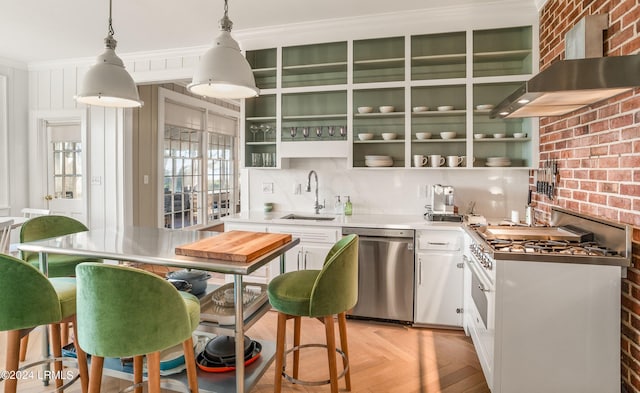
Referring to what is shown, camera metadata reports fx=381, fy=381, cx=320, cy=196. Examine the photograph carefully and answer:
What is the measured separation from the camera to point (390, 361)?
272cm

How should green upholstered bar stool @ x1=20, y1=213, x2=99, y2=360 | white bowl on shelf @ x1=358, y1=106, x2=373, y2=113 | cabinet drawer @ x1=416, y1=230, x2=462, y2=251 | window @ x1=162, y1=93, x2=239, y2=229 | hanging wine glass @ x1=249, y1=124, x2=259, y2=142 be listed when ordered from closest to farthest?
green upholstered bar stool @ x1=20, y1=213, x2=99, y2=360 < cabinet drawer @ x1=416, y1=230, x2=462, y2=251 < white bowl on shelf @ x1=358, y1=106, x2=373, y2=113 < hanging wine glass @ x1=249, y1=124, x2=259, y2=142 < window @ x1=162, y1=93, x2=239, y2=229

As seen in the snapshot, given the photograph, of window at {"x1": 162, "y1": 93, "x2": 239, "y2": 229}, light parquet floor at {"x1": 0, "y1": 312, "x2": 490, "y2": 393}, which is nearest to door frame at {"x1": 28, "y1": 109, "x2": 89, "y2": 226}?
window at {"x1": 162, "y1": 93, "x2": 239, "y2": 229}

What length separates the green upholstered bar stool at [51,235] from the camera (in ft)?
8.84

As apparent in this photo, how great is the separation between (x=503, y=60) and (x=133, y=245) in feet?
11.5

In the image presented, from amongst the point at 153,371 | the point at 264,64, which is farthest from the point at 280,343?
the point at 264,64

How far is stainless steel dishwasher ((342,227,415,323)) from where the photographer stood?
326 centimetres

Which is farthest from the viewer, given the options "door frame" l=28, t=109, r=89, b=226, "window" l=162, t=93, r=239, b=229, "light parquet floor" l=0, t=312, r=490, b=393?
"window" l=162, t=93, r=239, b=229

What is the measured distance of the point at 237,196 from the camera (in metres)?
8.15

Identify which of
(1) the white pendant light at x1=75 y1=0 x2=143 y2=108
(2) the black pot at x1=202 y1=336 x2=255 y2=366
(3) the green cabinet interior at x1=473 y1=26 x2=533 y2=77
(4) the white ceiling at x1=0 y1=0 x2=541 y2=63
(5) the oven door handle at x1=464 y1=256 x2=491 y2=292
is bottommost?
(2) the black pot at x1=202 y1=336 x2=255 y2=366

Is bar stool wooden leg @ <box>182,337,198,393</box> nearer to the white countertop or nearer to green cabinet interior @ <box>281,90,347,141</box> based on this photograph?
the white countertop

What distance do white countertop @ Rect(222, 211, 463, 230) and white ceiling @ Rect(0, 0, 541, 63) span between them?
191 centimetres

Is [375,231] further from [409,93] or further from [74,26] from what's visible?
[74,26]

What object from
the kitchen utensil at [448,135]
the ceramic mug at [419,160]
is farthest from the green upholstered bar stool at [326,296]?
the kitchen utensil at [448,135]

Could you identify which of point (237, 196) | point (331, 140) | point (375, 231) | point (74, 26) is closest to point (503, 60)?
point (331, 140)
